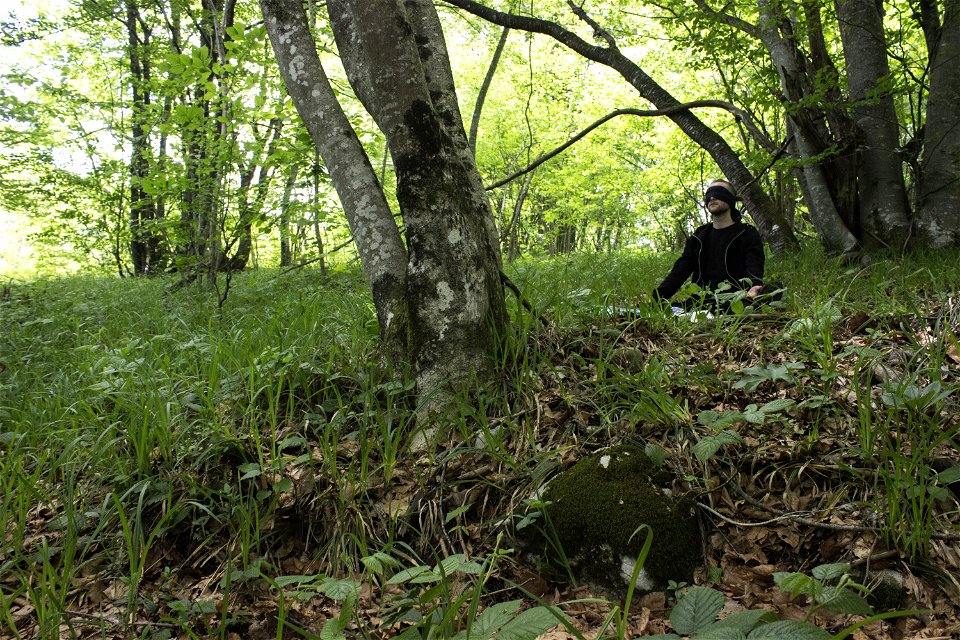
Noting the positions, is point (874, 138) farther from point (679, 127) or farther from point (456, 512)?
point (456, 512)

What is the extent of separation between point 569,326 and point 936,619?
1.86m

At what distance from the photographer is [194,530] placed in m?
2.03

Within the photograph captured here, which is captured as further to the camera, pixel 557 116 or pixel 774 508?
pixel 557 116

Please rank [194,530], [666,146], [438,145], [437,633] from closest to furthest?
[437,633], [194,530], [438,145], [666,146]

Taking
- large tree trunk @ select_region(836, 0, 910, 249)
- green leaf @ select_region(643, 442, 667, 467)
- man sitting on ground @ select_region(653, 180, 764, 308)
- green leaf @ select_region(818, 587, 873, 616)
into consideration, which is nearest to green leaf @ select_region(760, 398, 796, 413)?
green leaf @ select_region(643, 442, 667, 467)

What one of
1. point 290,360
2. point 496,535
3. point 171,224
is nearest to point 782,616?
point 496,535

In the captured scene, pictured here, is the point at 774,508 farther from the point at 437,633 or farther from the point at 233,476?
the point at 233,476

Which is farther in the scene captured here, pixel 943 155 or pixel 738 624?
pixel 943 155

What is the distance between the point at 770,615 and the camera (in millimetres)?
1146

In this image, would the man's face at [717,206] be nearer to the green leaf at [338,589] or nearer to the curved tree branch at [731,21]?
the curved tree branch at [731,21]

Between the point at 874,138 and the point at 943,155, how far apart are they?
562 millimetres

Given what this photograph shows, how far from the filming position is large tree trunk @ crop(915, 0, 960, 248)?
14.7 ft

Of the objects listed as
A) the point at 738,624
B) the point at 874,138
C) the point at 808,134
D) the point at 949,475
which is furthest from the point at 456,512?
the point at 874,138

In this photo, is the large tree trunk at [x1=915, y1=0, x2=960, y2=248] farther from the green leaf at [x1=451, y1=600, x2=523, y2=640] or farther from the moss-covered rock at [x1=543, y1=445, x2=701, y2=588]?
the green leaf at [x1=451, y1=600, x2=523, y2=640]
